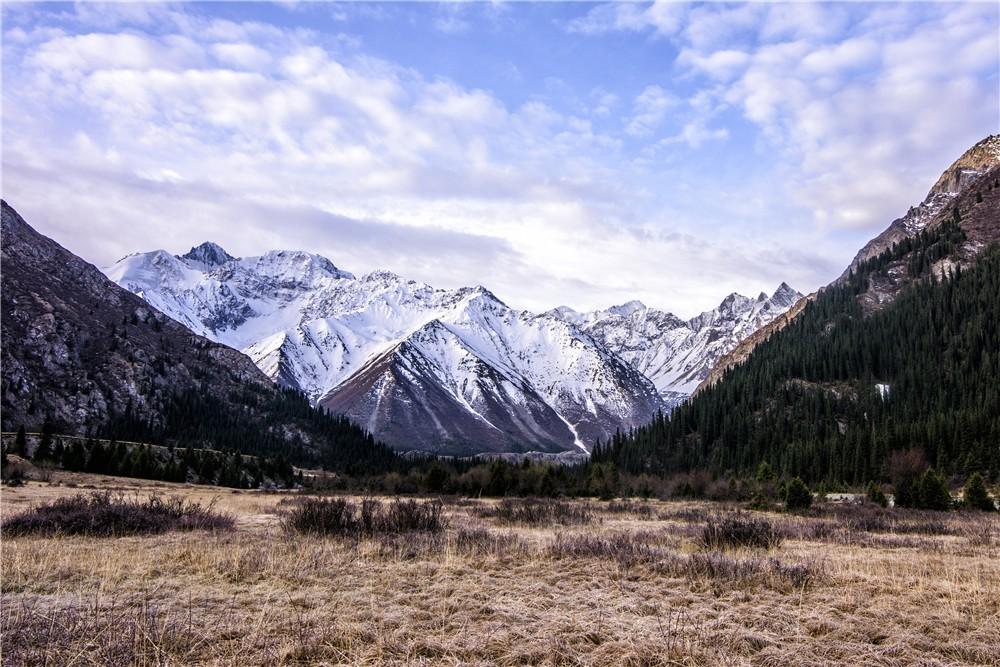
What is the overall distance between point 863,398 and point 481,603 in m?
145

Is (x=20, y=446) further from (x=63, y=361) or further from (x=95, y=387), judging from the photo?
(x=63, y=361)

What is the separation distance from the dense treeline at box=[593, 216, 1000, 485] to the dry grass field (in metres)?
89.1

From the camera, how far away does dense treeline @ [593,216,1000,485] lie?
9456 centimetres

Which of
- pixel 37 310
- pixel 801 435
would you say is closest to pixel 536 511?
pixel 801 435

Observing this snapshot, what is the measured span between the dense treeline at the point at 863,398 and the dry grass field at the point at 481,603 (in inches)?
3508

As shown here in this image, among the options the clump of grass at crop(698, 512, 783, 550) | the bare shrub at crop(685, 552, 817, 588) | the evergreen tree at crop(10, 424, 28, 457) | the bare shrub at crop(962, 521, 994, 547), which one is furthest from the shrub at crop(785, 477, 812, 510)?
the evergreen tree at crop(10, 424, 28, 457)

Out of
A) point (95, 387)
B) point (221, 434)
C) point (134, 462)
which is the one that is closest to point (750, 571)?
point (134, 462)

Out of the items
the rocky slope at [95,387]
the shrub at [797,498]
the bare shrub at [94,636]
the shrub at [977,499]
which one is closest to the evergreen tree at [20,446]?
the rocky slope at [95,387]

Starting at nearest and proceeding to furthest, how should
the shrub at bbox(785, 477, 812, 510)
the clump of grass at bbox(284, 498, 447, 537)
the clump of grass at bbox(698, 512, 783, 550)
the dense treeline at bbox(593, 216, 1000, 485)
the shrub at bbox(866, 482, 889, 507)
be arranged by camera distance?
the clump of grass at bbox(698, 512, 783, 550), the clump of grass at bbox(284, 498, 447, 537), the shrub at bbox(785, 477, 812, 510), the shrub at bbox(866, 482, 889, 507), the dense treeline at bbox(593, 216, 1000, 485)

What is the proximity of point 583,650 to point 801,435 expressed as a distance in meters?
132

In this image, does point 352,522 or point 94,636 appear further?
point 352,522

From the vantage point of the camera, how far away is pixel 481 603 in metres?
10.9

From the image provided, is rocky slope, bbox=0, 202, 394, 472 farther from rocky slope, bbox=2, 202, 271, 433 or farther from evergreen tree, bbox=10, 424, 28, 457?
evergreen tree, bbox=10, 424, 28, 457

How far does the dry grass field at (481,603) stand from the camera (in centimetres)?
811
